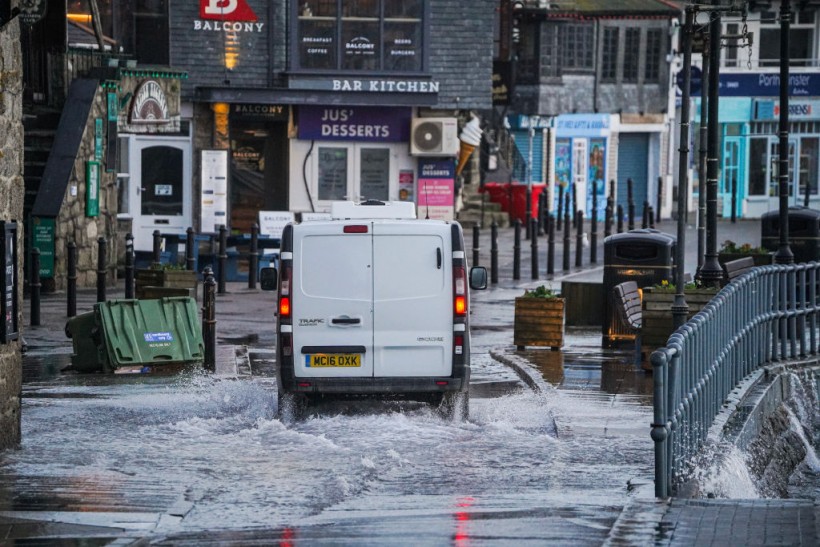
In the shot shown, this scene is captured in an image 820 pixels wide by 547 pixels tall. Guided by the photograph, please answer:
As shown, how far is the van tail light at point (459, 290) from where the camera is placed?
1409 centimetres

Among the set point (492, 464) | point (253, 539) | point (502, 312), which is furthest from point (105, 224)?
point (253, 539)

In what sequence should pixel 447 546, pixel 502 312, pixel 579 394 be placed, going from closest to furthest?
1. pixel 447 546
2. pixel 579 394
3. pixel 502 312

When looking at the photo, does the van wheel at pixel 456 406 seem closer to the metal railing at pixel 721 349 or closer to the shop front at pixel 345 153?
the metal railing at pixel 721 349

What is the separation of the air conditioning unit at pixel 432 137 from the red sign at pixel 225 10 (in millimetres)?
4344

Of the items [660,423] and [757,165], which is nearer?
[660,423]

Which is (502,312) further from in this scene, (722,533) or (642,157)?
(642,157)

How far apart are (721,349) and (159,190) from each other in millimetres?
21945

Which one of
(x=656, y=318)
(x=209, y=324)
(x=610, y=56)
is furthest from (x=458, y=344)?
(x=610, y=56)

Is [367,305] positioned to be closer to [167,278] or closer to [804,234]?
[167,278]

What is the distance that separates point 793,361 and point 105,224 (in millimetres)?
14170

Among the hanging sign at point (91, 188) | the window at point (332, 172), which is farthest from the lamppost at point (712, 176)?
the window at point (332, 172)

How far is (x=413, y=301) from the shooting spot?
14148 millimetres

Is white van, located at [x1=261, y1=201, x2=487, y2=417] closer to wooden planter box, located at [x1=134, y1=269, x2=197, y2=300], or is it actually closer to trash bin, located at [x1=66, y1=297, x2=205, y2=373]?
trash bin, located at [x1=66, y1=297, x2=205, y2=373]

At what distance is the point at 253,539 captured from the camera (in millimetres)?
9594
